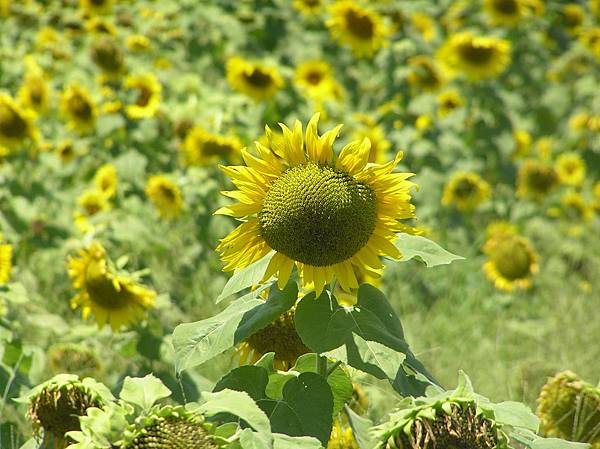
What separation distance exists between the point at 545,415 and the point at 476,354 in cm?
141

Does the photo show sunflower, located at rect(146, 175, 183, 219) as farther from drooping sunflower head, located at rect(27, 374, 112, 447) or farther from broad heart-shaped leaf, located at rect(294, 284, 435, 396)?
broad heart-shaped leaf, located at rect(294, 284, 435, 396)

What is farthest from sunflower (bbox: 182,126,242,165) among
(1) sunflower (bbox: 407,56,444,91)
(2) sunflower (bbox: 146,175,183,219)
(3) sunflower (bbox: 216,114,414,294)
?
(3) sunflower (bbox: 216,114,414,294)

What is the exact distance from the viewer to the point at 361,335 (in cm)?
128

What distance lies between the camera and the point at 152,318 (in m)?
2.29

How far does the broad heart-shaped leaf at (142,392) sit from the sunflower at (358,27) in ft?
12.6

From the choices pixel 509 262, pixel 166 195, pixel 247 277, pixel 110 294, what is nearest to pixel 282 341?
pixel 247 277

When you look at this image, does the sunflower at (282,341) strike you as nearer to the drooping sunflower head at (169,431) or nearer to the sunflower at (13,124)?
the drooping sunflower head at (169,431)

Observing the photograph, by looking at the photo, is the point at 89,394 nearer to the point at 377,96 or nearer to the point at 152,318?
the point at 152,318

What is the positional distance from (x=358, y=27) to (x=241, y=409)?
12.9ft

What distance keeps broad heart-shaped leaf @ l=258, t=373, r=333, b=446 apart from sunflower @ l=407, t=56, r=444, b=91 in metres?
3.52

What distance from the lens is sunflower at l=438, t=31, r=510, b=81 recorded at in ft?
15.4

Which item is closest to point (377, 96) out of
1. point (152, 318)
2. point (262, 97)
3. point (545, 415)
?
point (262, 97)

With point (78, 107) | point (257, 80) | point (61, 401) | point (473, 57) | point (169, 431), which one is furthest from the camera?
point (473, 57)

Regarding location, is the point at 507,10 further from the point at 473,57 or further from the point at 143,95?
the point at 143,95
